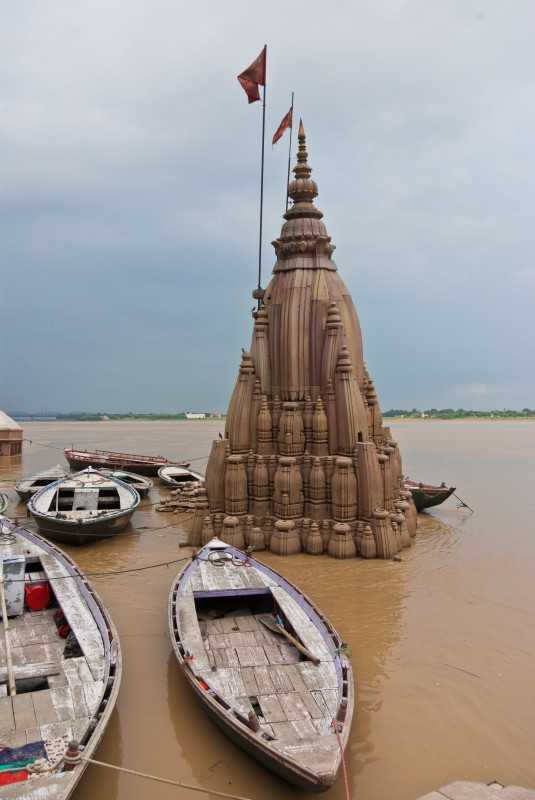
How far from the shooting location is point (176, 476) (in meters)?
33.4

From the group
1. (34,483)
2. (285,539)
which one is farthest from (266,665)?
(34,483)

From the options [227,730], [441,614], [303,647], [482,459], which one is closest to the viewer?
[227,730]

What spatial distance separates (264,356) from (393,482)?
6284 millimetres

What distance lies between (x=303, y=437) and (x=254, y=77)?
12.8 m

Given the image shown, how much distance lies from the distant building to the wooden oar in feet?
129

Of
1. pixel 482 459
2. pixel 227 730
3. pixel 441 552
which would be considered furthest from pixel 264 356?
pixel 482 459

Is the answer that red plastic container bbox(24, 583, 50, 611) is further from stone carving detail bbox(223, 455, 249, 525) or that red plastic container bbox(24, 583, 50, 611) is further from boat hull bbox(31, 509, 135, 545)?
boat hull bbox(31, 509, 135, 545)

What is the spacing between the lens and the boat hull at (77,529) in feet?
62.8

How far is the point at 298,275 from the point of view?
1881 centimetres

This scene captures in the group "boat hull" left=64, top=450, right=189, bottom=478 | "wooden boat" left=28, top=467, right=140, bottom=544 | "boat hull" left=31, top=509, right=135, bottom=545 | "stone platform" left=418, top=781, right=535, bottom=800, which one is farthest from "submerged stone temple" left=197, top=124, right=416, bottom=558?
"boat hull" left=64, top=450, right=189, bottom=478

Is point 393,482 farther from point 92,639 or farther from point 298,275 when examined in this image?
point 92,639

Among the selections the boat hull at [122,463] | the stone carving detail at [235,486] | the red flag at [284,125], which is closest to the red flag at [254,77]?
the red flag at [284,125]

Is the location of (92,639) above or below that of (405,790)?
above

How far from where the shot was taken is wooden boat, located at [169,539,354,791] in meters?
7.27
